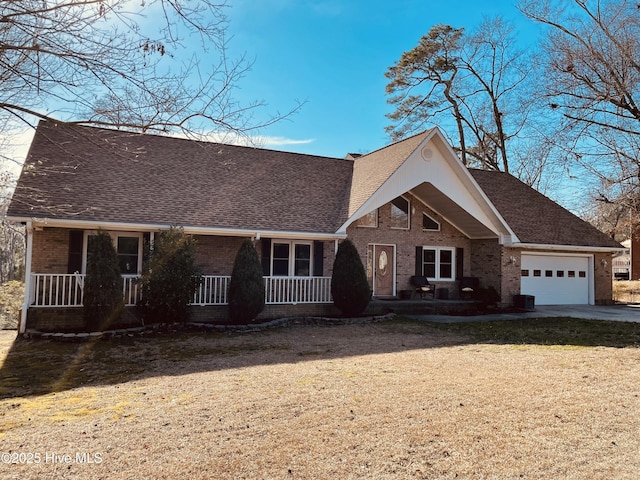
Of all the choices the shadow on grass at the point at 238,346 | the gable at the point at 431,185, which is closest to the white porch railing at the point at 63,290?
the shadow on grass at the point at 238,346

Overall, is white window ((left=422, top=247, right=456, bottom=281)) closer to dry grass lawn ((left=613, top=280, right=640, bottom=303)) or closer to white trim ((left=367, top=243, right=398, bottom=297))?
white trim ((left=367, top=243, right=398, bottom=297))

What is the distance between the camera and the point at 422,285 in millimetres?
17281

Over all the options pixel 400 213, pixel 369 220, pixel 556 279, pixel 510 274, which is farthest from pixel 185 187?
pixel 556 279

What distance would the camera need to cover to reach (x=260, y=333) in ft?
39.8

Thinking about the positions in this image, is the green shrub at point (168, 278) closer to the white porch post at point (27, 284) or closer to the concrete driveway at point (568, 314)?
the white porch post at point (27, 284)

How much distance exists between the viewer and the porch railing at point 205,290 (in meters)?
12.0

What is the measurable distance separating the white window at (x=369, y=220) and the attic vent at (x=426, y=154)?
2452 mm

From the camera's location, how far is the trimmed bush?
1434 cm

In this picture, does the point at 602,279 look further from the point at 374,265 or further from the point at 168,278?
the point at 168,278

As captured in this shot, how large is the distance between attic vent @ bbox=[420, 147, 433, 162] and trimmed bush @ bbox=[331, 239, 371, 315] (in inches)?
170

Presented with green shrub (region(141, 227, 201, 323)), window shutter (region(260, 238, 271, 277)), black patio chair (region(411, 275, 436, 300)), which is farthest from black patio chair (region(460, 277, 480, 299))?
green shrub (region(141, 227, 201, 323))

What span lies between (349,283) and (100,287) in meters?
6.80

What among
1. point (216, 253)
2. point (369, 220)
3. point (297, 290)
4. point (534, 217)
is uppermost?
point (534, 217)

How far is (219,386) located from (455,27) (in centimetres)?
2914
